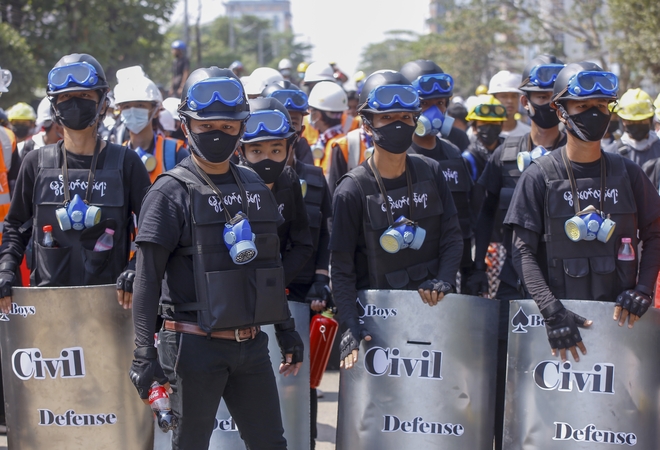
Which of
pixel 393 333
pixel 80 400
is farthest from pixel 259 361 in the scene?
pixel 80 400

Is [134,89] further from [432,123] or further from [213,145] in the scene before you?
[213,145]

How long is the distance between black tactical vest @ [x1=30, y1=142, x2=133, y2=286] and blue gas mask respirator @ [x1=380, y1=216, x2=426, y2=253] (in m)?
1.50

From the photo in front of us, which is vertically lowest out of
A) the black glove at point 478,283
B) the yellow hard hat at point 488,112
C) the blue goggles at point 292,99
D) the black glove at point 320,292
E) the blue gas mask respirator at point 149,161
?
the black glove at point 320,292

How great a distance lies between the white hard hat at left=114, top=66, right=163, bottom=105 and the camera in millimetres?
6324

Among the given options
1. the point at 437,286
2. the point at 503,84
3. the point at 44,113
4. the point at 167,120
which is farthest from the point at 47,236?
the point at 503,84

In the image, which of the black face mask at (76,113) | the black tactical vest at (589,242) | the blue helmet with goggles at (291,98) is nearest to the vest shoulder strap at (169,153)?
the blue helmet with goggles at (291,98)

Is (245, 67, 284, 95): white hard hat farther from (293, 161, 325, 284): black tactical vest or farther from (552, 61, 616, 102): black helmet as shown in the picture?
(552, 61, 616, 102): black helmet

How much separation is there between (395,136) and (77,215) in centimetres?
177

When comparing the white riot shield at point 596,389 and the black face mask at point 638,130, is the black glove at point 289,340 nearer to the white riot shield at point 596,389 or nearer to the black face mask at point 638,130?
the white riot shield at point 596,389

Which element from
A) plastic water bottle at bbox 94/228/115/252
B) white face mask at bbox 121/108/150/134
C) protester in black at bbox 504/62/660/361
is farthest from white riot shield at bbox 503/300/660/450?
white face mask at bbox 121/108/150/134

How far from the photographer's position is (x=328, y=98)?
814cm

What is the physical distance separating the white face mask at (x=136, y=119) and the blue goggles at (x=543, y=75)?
2.75 metres

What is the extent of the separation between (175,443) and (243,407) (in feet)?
1.12

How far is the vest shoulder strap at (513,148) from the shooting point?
5602 millimetres
